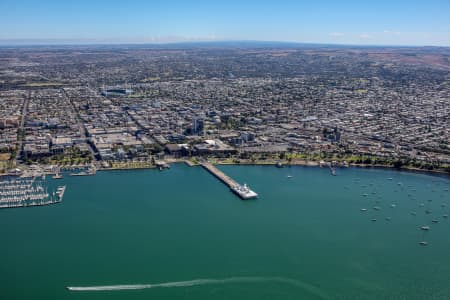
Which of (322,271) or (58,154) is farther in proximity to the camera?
(58,154)

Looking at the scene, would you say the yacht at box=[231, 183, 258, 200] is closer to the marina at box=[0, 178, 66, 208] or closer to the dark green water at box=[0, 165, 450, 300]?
the dark green water at box=[0, 165, 450, 300]

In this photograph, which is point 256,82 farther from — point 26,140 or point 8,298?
point 8,298

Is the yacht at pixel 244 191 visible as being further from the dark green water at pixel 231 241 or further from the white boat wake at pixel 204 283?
the white boat wake at pixel 204 283

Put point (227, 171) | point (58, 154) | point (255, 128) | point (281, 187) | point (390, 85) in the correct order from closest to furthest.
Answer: point (281, 187) → point (227, 171) → point (58, 154) → point (255, 128) → point (390, 85)

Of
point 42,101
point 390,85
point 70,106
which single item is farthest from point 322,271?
point 390,85

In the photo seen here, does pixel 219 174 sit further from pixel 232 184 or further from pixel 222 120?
pixel 222 120

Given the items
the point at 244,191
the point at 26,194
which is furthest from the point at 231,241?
the point at 26,194
